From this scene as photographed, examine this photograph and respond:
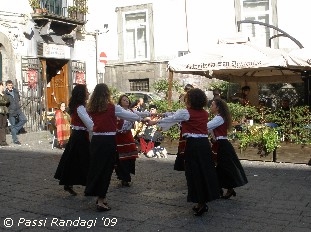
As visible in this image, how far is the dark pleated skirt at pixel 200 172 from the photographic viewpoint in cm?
586

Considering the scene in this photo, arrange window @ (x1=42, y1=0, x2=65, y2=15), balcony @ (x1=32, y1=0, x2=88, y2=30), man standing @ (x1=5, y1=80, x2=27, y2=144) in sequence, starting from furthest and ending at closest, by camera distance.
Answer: window @ (x1=42, y1=0, x2=65, y2=15)
balcony @ (x1=32, y1=0, x2=88, y2=30)
man standing @ (x1=5, y1=80, x2=27, y2=144)

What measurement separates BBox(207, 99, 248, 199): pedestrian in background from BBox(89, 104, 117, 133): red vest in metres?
1.39

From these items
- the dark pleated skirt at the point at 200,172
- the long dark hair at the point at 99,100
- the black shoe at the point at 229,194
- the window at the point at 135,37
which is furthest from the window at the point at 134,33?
the dark pleated skirt at the point at 200,172

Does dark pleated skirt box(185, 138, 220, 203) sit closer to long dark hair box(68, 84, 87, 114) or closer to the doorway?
Result: long dark hair box(68, 84, 87, 114)

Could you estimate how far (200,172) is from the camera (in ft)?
19.5

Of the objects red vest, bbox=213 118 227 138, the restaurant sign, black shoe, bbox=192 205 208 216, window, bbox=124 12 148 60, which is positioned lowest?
black shoe, bbox=192 205 208 216

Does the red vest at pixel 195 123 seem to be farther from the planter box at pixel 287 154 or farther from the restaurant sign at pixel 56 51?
the restaurant sign at pixel 56 51

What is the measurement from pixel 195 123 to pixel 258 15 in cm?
1483

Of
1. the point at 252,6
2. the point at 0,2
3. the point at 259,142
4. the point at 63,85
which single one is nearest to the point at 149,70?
the point at 63,85

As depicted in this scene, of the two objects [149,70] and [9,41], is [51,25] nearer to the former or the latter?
[9,41]

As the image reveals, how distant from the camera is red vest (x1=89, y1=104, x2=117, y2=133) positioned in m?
6.16

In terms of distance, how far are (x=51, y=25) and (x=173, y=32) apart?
543 cm

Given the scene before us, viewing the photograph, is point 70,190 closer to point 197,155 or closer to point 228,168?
point 197,155

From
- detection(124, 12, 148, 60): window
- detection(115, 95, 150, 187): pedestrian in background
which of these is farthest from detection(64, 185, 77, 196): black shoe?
detection(124, 12, 148, 60): window
